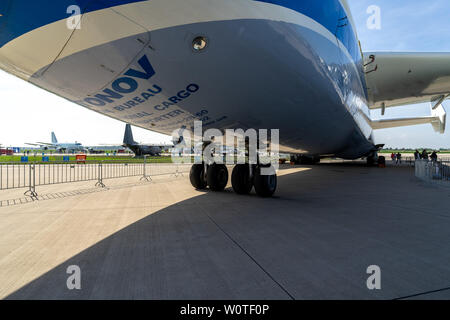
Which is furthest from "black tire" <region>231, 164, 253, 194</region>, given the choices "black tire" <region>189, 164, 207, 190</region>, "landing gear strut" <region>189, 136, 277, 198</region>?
"black tire" <region>189, 164, 207, 190</region>

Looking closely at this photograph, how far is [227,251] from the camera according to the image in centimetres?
295

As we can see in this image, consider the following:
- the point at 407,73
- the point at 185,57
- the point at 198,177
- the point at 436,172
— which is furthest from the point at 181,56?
the point at 436,172

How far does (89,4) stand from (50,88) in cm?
125

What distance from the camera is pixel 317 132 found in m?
5.77

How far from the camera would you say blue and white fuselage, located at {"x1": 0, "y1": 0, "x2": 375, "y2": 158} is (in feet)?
6.49

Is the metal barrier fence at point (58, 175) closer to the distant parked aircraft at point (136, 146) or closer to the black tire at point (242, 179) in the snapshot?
the black tire at point (242, 179)

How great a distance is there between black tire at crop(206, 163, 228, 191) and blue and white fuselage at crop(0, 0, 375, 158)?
3.63m

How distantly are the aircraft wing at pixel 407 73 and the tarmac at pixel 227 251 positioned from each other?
7.01 m

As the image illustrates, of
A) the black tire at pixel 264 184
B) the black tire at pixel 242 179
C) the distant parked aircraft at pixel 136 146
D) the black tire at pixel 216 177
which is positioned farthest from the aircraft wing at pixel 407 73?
the distant parked aircraft at pixel 136 146

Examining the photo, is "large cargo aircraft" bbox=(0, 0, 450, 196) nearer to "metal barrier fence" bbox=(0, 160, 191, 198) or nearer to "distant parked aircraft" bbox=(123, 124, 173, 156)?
"metal barrier fence" bbox=(0, 160, 191, 198)

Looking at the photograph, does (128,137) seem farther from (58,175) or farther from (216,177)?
(216,177)

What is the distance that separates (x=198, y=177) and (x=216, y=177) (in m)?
0.76

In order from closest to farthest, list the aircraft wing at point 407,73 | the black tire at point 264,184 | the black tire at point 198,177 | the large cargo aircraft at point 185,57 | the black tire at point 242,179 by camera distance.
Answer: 1. the large cargo aircraft at point 185,57
2. the black tire at point 264,184
3. the black tire at point 242,179
4. the black tire at point 198,177
5. the aircraft wing at point 407,73

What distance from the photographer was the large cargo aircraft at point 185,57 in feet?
6.44
